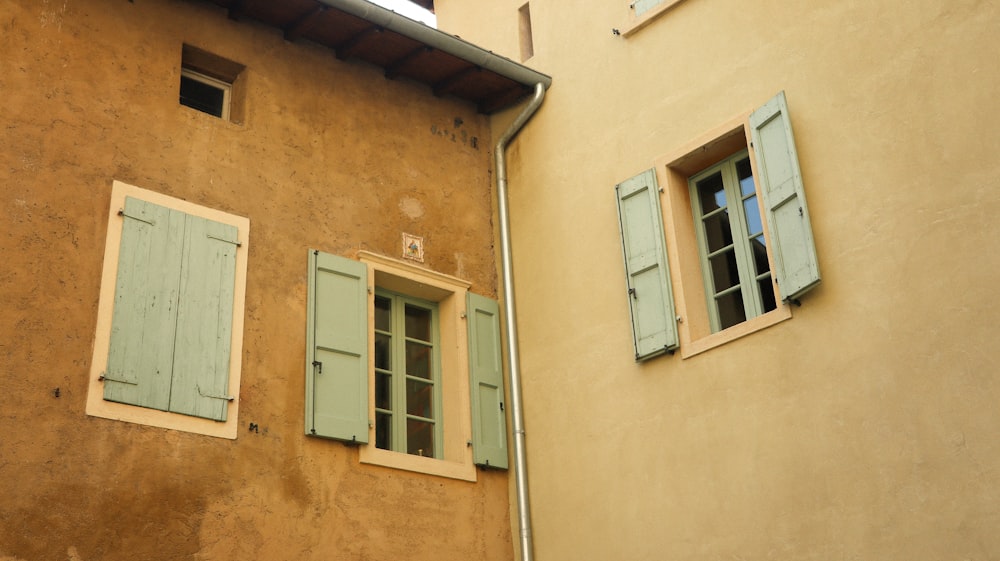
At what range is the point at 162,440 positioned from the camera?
668cm

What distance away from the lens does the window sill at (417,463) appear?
7582mm

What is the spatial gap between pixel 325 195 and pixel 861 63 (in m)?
3.79

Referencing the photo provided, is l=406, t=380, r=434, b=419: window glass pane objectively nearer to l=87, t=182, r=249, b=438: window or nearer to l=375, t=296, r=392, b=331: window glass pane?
l=375, t=296, r=392, b=331: window glass pane

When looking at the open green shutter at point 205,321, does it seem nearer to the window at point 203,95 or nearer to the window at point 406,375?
the window at point 203,95

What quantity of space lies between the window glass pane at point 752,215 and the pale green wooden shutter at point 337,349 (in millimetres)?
2723

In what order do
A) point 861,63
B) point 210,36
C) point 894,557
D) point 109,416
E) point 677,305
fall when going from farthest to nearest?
point 210,36 < point 677,305 < point 861,63 < point 109,416 < point 894,557

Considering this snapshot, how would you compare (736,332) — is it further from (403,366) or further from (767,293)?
(403,366)

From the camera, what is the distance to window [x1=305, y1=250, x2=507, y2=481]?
7617 mm

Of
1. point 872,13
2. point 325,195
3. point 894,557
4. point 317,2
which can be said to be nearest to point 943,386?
point 894,557

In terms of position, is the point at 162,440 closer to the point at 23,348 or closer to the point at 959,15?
the point at 23,348

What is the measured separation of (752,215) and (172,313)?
387 cm

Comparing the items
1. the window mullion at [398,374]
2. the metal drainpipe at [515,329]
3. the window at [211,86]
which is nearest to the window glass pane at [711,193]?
the metal drainpipe at [515,329]

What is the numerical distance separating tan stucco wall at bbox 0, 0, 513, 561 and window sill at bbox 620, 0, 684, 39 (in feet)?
5.84

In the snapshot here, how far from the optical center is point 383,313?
27.8 feet
